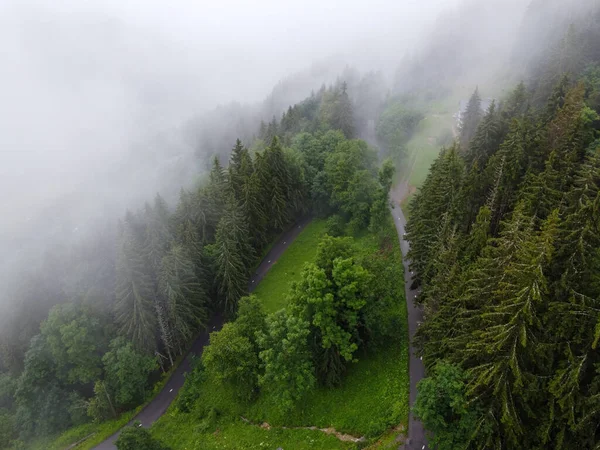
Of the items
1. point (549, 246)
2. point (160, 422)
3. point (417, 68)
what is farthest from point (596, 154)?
point (417, 68)

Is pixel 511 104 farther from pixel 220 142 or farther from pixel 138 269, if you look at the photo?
pixel 220 142

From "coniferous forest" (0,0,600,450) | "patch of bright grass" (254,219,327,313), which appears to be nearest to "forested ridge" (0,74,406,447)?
"coniferous forest" (0,0,600,450)

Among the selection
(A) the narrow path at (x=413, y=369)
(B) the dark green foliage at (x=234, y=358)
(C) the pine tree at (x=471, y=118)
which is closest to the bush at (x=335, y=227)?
(A) the narrow path at (x=413, y=369)

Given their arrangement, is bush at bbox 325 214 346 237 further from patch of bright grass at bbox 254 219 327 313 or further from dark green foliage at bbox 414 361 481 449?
dark green foliage at bbox 414 361 481 449

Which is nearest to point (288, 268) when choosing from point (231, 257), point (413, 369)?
point (231, 257)

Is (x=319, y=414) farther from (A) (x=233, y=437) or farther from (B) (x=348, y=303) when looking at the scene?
(B) (x=348, y=303)

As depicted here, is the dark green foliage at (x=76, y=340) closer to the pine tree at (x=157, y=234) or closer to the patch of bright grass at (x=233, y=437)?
the pine tree at (x=157, y=234)

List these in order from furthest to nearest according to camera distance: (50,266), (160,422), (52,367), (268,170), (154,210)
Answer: (268,170) < (50,266) < (154,210) < (52,367) < (160,422)
